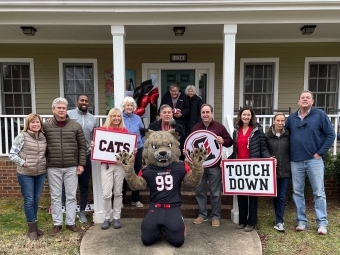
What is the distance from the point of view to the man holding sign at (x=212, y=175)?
4145mm

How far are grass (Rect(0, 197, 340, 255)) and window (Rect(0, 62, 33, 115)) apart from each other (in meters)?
3.46

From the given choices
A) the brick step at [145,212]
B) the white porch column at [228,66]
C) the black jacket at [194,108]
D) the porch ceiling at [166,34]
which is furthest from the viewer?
the porch ceiling at [166,34]

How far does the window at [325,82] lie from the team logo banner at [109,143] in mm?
5506

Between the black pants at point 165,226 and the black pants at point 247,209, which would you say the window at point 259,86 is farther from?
the black pants at point 165,226

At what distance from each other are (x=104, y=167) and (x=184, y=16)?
118 inches

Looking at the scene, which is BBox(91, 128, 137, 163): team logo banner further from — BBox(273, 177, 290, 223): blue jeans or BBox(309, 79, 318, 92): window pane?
BBox(309, 79, 318, 92): window pane

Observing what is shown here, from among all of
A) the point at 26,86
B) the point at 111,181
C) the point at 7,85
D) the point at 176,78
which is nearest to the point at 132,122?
the point at 111,181

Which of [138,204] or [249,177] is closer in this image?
[249,177]

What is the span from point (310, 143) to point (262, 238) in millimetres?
1387

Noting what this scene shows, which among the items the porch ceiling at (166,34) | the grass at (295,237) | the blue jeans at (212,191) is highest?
the porch ceiling at (166,34)

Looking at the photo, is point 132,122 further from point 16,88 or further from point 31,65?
point 16,88

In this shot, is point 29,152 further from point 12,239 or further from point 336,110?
point 336,110

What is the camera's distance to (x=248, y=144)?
3984mm

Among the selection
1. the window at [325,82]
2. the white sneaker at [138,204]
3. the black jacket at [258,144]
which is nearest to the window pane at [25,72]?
the white sneaker at [138,204]
